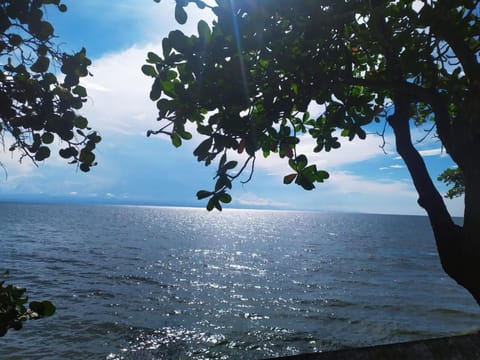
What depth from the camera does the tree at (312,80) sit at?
8.52 feet

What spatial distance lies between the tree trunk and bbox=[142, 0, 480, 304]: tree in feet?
0.03

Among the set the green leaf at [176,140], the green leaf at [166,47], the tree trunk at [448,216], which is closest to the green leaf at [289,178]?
the green leaf at [176,140]

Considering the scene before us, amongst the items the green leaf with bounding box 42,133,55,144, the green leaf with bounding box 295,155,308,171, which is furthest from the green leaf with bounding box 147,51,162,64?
the green leaf with bounding box 295,155,308,171

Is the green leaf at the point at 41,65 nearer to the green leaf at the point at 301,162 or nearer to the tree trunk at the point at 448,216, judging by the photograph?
the green leaf at the point at 301,162

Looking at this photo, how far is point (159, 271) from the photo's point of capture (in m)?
32.0

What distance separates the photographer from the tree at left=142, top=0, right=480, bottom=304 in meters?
2.60

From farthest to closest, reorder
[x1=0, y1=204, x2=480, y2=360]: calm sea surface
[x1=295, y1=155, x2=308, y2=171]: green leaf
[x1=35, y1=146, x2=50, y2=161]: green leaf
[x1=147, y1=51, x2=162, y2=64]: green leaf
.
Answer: [x1=0, y1=204, x2=480, y2=360]: calm sea surface < [x1=295, y1=155, x2=308, y2=171]: green leaf < [x1=147, y1=51, x2=162, y2=64]: green leaf < [x1=35, y1=146, x2=50, y2=161]: green leaf

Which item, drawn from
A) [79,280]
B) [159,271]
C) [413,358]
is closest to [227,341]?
[413,358]

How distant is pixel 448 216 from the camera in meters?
3.59

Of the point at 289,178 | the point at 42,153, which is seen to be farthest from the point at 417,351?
the point at 42,153

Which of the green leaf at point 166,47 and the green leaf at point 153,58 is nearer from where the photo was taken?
the green leaf at point 166,47

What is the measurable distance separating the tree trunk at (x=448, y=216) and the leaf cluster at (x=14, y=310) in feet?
12.1

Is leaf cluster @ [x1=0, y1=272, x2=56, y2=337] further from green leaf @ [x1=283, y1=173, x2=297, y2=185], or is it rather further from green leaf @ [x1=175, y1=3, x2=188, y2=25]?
green leaf @ [x1=175, y1=3, x2=188, y2=25]

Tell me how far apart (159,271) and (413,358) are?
31827mm
